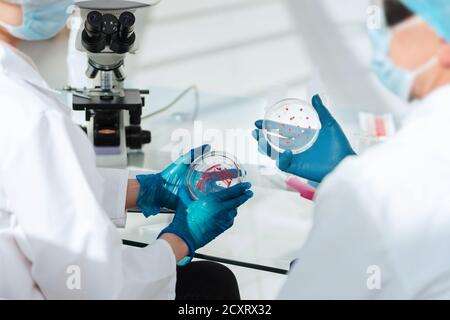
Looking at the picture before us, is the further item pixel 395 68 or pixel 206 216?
pixel 206 216

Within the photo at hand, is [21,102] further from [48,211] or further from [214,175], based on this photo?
[214,175]

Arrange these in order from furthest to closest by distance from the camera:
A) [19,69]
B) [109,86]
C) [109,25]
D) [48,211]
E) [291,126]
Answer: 1. [109,86]
2. [109,25]
3. [291,126]
4. [19,69]
5. [48,211]

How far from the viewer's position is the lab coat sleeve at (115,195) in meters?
1.42

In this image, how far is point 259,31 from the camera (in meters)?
3.36

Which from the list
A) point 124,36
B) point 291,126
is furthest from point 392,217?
point 124,36

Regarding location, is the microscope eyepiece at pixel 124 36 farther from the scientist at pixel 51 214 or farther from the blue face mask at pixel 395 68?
the blue face mask at pixel 395 68

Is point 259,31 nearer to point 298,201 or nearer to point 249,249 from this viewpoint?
point 298,201

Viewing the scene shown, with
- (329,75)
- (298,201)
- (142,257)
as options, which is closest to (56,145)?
(142,257)

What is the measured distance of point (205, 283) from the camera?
137 centimetres

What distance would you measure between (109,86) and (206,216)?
0.66m

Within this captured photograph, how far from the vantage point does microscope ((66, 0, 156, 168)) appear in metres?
1.56

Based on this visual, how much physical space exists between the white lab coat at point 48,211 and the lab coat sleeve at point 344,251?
345mm

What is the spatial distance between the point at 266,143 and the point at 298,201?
28 centimetres

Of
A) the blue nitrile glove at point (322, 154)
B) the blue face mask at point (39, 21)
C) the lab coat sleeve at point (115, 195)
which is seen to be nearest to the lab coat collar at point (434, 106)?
the blue nitrile glove at point (322, 154)
